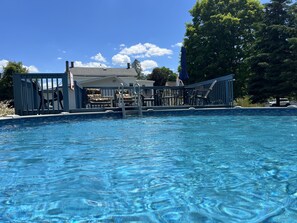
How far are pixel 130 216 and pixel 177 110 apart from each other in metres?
8.41

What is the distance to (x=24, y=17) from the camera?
16641 mm

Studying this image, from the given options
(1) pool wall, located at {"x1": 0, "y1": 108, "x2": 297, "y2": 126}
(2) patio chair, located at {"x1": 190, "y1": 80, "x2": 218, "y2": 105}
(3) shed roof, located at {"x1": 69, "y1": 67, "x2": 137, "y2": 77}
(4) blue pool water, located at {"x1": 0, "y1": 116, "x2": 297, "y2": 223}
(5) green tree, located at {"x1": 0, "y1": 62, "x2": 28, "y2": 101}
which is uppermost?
(3) shed roof, located at {"x1": 69, "y1": 67, "x2": 137, "y2": 77}

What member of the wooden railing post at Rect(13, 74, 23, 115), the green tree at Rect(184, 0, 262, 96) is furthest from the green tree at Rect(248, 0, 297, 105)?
the wooden railing post at Rect(13, 74, 23, 115)

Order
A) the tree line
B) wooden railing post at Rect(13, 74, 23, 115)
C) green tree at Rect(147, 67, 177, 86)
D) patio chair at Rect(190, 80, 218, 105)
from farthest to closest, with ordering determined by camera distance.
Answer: green tree at Rect(147, 67, 177, 86) < the tree line < patio chair at Rect(190, 80, 218, 105) < wooden railing post at Rect(13, 74, 23, 115)

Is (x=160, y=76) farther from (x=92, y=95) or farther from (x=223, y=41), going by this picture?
(x=92, y=95)

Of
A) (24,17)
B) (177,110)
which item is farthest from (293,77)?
(24,17)

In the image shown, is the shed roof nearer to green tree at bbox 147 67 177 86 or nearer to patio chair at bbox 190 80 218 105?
green tree at bbox 147 67 177 86

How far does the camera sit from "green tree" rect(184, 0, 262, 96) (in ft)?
67.5

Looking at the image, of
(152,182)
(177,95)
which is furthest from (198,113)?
(152,182)

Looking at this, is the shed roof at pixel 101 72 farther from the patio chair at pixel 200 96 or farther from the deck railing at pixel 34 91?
the deck railing at pixel 34 91

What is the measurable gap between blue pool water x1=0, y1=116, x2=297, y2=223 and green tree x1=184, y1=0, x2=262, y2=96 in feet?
56.8

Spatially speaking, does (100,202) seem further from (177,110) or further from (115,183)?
(177,110)

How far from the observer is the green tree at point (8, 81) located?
23047 mm

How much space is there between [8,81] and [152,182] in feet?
80.7
